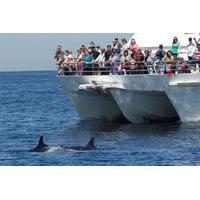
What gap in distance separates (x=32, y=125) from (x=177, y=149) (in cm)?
1784

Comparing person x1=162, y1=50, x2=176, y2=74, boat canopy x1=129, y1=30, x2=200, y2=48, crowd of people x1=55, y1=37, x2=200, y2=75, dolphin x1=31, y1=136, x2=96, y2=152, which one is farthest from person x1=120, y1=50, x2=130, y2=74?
dolphin x1=31, y1=136, x2=96, y2=152

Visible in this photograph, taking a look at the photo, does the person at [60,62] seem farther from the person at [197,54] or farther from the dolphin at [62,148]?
the dolphin at [62,148]

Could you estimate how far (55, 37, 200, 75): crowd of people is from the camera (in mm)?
45969

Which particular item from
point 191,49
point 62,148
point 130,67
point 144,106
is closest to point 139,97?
point 144,106

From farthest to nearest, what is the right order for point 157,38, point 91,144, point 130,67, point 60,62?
1. point 157,38
2. point 60,62
3. point 130,67
4. point 91,144

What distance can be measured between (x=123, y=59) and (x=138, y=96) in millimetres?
2324

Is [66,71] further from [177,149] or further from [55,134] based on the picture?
[177,149]

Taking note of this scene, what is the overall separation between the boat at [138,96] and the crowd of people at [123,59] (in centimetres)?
31

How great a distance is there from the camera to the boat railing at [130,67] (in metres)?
45.9

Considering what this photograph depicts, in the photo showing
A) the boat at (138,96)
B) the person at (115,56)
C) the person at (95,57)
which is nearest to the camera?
the boat at (138,96)

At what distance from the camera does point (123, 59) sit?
46625mm

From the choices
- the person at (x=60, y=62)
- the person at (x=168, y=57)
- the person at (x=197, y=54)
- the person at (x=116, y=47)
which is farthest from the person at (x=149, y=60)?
the person at (x=60, y=62)

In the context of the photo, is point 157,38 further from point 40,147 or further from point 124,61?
point 40,147

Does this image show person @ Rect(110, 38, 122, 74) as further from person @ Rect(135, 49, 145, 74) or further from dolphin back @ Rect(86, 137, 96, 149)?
dolphin back @ Rect(86, 137, 96, 149)
